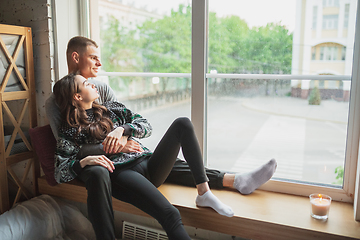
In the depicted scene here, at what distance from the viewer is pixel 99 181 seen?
147cm

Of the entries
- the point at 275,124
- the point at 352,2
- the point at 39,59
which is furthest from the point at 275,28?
the point at 39,59

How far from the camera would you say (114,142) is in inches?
65.8

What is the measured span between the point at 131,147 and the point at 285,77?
0.99 meters

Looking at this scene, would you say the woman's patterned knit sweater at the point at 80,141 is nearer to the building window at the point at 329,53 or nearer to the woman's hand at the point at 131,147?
the woman's hand at the point at 131,147

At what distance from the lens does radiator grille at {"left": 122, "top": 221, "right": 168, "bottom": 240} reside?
6.13 ft

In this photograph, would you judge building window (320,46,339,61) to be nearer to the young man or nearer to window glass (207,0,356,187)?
window glass (207,0,356,187)

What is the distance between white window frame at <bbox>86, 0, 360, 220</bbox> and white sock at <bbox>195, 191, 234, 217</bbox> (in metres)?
0.45

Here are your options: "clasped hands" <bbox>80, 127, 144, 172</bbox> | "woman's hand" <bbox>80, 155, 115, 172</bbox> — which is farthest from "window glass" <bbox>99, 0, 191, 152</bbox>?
"woman's hand" <bbox>80, 155, 115, 172</bbox>

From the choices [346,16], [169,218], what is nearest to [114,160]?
[169,218]

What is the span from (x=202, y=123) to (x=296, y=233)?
0.86 meters

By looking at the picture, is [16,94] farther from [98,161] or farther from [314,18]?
[314,18]

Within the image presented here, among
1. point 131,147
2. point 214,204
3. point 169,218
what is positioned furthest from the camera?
point 131,147

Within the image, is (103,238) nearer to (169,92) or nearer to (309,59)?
(169,92)

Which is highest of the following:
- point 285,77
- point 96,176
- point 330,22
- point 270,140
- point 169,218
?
point 330,22
